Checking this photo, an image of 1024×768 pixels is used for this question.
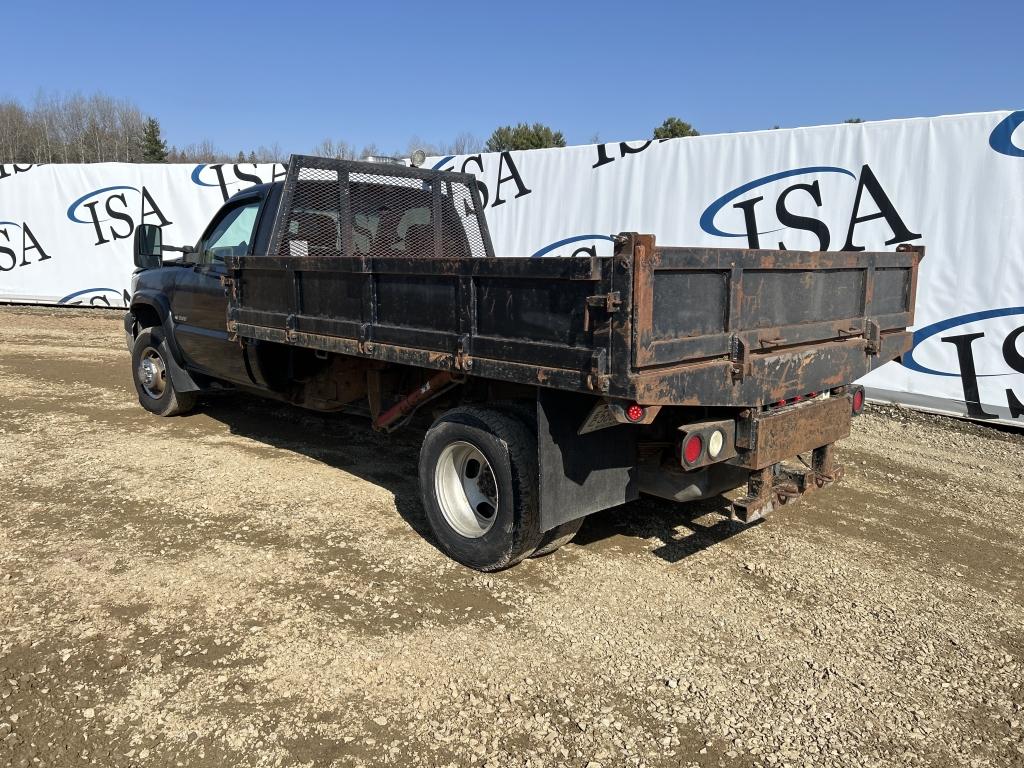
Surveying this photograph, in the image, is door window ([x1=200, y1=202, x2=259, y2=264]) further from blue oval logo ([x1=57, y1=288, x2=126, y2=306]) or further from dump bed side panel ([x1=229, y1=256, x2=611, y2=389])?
blue oval logo ([x1=57, y1=288, x2=126, y2=306])

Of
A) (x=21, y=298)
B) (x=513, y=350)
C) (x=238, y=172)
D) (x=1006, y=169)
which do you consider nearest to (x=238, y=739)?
(x=513, y=350)

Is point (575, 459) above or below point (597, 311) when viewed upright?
below

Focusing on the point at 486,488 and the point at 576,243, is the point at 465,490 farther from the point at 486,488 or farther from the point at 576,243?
the point at 576,243

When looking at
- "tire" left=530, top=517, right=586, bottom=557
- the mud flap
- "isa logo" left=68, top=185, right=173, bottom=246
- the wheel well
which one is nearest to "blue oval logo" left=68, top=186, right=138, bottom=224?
"isa logo" left=68, top=185, right=173, bottom=246

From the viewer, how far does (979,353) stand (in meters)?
7.51

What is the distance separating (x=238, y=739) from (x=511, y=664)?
1070 millimetres

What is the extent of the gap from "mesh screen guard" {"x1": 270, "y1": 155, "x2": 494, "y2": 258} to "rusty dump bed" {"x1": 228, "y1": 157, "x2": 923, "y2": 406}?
0.6 inches

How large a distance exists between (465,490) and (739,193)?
6217 millimetres

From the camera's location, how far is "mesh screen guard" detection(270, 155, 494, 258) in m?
5.32

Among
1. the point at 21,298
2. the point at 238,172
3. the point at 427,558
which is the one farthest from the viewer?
the point at 21,298

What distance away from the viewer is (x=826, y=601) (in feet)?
12.0

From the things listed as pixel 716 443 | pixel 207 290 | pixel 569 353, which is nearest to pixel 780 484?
pixel 716 443

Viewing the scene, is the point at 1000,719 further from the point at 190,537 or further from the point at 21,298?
the point at 21,298

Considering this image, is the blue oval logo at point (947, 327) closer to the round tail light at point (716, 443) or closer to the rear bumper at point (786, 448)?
the rear bumper at point (786, 448)
